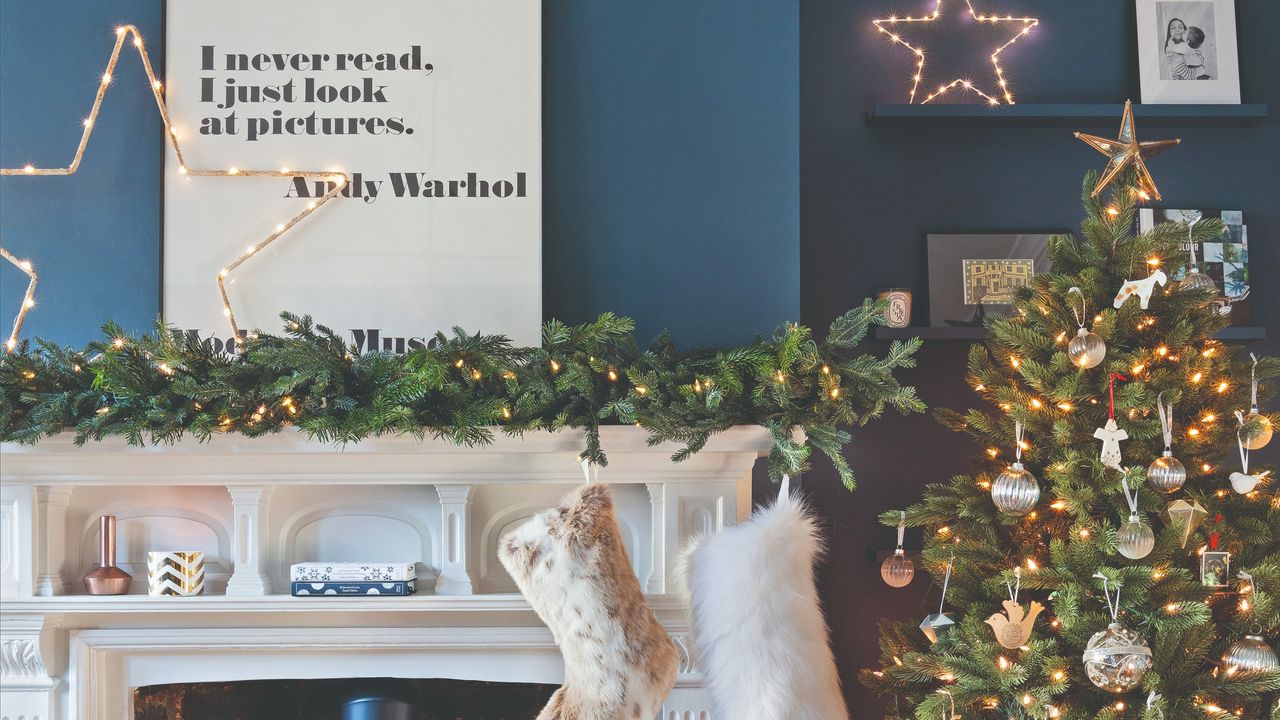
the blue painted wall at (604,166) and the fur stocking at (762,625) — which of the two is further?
the blue painted wall at (604,166)

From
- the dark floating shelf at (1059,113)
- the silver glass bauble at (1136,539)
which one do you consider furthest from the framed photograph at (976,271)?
the silver glass bauble at (1136,539)

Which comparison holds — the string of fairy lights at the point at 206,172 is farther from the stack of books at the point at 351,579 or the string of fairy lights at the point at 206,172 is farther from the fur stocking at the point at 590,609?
the fur stocking at the point at 590,609

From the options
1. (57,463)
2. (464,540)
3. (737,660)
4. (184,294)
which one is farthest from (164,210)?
(737,660)

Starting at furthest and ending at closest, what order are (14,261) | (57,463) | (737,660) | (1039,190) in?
(1039,190) < (14,261) < (57,463) < (737,660)

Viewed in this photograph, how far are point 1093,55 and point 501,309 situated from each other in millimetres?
1730

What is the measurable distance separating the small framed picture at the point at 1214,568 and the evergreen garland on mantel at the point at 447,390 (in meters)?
0.58

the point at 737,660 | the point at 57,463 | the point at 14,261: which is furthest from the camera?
the point at 14,261

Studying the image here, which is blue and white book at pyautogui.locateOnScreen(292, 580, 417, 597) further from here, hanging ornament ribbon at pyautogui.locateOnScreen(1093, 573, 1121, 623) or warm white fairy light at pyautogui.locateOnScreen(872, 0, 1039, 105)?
warm white fairy light at pyautogui.locateOnScreen(872, 0, 1039, 105)

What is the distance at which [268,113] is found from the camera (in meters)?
1.94

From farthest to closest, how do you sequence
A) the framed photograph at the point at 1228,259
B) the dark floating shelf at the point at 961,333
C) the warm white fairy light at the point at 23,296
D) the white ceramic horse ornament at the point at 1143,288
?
the framed photograph at the point at 1228,259, the dark floating shelf at the point at 961,333, the warm white fairy light at the point at 23,296, the white ceramic horse ornament at the point at 1143,288

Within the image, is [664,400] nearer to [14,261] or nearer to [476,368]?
[476,368]

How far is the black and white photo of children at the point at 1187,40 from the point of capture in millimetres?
2373

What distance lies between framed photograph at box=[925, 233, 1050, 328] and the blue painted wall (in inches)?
24.3

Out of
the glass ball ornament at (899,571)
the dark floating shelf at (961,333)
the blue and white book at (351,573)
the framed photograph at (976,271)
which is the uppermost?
the framed photograph at (976,271)
